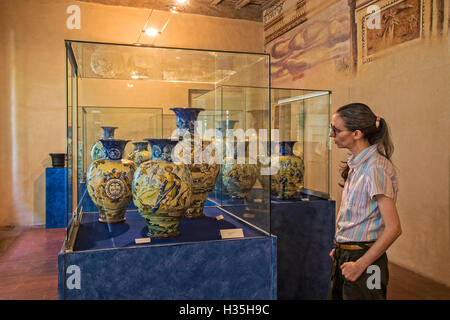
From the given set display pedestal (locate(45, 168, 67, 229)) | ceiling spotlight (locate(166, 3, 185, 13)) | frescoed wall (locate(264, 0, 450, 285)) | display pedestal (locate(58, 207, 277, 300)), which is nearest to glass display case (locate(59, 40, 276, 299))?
display pedestal (locate(58, 207, 277, 300))

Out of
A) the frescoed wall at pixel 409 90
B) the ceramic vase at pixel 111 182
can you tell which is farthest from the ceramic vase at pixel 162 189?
the frescoed wall at pixel 409 90

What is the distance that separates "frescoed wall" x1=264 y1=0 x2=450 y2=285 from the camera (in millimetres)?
3410

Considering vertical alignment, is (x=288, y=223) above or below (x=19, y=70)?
below

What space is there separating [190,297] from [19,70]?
558cm

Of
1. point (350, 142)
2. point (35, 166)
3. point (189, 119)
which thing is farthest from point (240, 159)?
point (35, 166)

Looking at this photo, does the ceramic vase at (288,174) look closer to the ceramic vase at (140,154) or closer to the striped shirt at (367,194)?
the ceramic vase at (140,154)

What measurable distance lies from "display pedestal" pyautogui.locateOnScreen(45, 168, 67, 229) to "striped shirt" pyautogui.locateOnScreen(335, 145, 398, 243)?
491cm

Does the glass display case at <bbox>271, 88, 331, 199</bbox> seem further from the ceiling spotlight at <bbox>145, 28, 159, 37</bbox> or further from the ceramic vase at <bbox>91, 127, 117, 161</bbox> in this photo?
the ceiling spotlight at <bbox>145, 28, 159, 37</bbox>

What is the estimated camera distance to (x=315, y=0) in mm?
5383

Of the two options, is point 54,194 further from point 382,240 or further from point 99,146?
point 382,240

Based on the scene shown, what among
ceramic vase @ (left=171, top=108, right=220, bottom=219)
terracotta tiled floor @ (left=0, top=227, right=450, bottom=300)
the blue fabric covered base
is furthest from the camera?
terracotta tiled floor @ (left=0, top=227, right=450, bottom=300)

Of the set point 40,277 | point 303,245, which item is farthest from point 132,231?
point 40,277

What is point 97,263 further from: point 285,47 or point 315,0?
point 285,47

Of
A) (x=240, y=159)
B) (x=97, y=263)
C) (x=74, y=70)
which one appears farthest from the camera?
(x=240, y=159)
